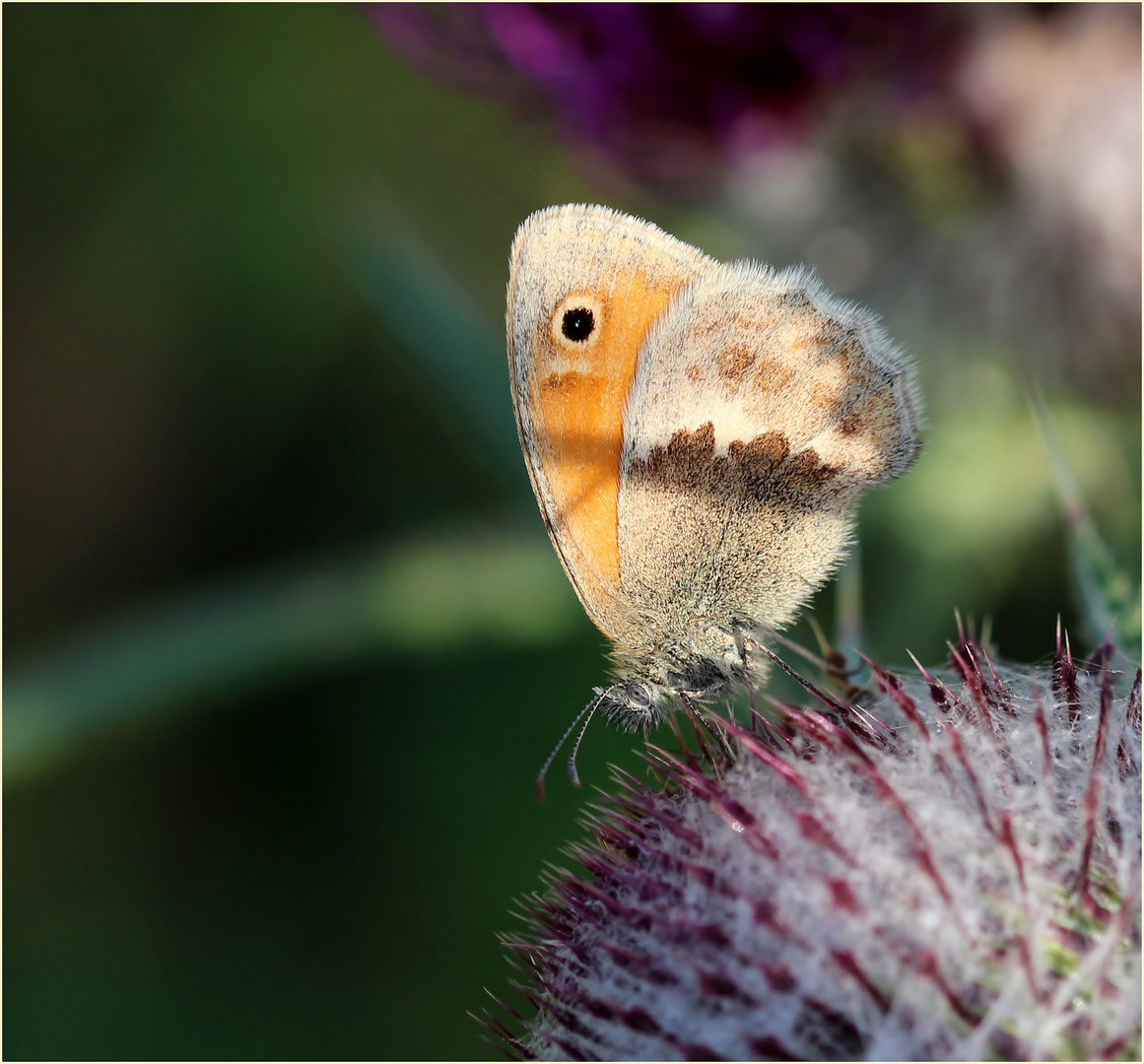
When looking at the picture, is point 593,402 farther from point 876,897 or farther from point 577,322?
point 876,897

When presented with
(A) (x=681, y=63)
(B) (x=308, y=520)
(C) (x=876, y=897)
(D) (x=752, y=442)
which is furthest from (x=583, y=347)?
(B) (x=308, y=520)

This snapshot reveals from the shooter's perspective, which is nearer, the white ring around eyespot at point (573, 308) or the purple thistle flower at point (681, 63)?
the white ring around eyespot at point (573, 308)

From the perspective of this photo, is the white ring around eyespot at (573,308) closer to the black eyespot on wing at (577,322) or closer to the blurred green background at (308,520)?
the black eyespot on wing at (577,322)

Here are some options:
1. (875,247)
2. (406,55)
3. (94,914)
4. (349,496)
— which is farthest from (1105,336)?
(94,914)

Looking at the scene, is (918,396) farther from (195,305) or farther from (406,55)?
(195,305)

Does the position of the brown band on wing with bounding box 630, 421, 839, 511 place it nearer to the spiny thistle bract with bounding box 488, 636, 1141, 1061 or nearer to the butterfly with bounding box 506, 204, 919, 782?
the butterfly with bounding box 506, 204, 919, 782

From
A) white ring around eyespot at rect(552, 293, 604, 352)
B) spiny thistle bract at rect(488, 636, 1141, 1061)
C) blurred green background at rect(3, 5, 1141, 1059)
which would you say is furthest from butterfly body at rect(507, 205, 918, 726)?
blurred green background at rect(3, 5, 1141, 1059)

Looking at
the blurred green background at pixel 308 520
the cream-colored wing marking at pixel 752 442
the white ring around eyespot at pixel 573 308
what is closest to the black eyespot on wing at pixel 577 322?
the white ring around eyespot at pixel 573 308
